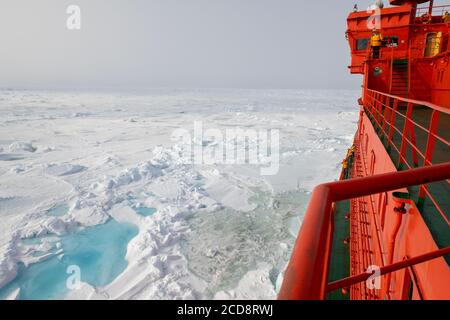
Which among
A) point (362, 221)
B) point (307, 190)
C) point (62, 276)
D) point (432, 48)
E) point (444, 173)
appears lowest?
point (62, 276)

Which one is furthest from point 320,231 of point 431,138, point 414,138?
point 414,138

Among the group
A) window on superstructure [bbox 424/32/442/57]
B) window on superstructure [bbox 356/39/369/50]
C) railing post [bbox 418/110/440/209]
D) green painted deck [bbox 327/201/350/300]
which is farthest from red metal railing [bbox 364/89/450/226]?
window on superstructure [bbox 356/39/369/50]

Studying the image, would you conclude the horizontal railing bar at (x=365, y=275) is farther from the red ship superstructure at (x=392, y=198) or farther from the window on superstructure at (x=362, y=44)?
the window on superstructure at (x=362, y=44)

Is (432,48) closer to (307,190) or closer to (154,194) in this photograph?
(307,190)

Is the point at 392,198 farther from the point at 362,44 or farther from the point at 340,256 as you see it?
the point at 362,44

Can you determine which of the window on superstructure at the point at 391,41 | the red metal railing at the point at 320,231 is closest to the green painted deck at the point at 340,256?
the red metal railing at the point at 320,231

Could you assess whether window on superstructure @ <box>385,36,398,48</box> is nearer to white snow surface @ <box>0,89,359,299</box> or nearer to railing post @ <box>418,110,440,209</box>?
white snow surface @ <box>0,89,359,299</box>
